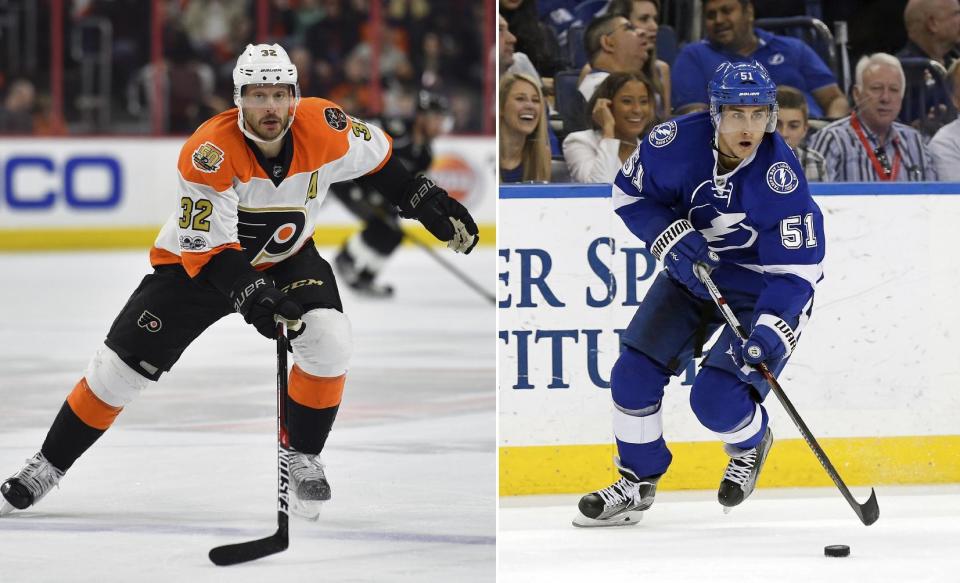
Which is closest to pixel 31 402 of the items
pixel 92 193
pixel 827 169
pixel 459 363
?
pixel 459 363

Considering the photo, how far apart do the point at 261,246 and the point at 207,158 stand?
287 mm

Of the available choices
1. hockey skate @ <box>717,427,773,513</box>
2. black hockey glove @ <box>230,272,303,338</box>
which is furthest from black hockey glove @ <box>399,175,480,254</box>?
hockey skate @ <box>717,427,773,513</box>

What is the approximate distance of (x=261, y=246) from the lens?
3.86 metres

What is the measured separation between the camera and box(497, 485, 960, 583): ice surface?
3441mm

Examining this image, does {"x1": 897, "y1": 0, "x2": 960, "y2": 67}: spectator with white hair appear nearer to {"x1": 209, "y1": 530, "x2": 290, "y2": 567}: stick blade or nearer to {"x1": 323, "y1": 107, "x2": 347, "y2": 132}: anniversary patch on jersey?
{"x1": 323, "y1": 107, "x2": 347, "y2": 132}: anniversary patch on jersey

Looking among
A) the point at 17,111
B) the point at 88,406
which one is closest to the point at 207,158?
the point at 88,406

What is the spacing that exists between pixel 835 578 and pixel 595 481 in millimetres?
1007

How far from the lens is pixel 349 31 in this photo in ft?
39.3

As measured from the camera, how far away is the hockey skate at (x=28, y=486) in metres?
3.88

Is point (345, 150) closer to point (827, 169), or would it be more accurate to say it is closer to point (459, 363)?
point (827, 169)

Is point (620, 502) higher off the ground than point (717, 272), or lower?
lower

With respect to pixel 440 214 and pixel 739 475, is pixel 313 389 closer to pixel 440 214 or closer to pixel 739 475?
pixel 440 214

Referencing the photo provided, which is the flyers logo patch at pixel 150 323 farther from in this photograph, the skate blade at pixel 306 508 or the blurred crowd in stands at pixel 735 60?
the blurred crowd in stands at pixel 735 60

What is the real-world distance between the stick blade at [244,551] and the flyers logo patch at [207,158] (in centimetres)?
78
